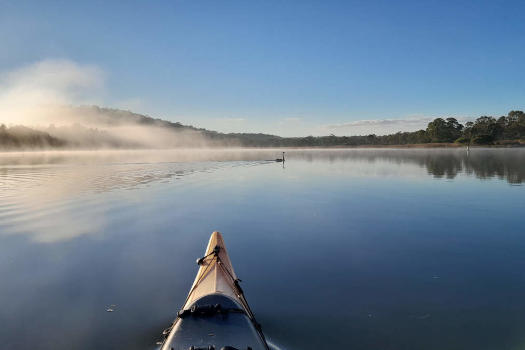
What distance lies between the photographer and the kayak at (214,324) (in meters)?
5.15

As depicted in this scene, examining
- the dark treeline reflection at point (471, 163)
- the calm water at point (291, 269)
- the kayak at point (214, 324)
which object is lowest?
the calm water at point (291, 269)

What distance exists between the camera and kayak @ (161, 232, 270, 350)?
16.9 feet

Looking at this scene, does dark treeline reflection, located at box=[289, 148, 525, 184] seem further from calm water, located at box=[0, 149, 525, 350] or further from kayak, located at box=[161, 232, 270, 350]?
kayak, located at box=[161, 232, 270, 350]

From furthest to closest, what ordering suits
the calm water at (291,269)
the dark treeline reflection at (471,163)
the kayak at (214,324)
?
the dark treeline reflection at (471,163), the calm water at (291,269), the kayak at (214,324)

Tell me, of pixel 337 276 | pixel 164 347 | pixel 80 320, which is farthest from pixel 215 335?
pixel 337 276

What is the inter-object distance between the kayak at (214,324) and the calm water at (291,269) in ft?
4.49

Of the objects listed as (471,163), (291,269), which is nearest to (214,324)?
(291,269)

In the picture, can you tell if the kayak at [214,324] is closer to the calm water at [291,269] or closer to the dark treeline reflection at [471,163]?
the calm water at [291,269]

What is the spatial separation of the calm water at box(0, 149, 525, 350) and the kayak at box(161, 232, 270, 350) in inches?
53.9

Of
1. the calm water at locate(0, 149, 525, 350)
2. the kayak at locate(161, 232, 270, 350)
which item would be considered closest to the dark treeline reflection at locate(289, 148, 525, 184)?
the calm water at locate(0, 149, 525, 350)

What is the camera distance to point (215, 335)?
5.27 meters

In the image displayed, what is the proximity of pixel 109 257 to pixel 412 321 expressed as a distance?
33.6 feet

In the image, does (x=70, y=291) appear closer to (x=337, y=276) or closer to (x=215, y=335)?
(x=215, y=335)

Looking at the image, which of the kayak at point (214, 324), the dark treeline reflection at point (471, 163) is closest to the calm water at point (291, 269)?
the kayak at point (214, 324)
